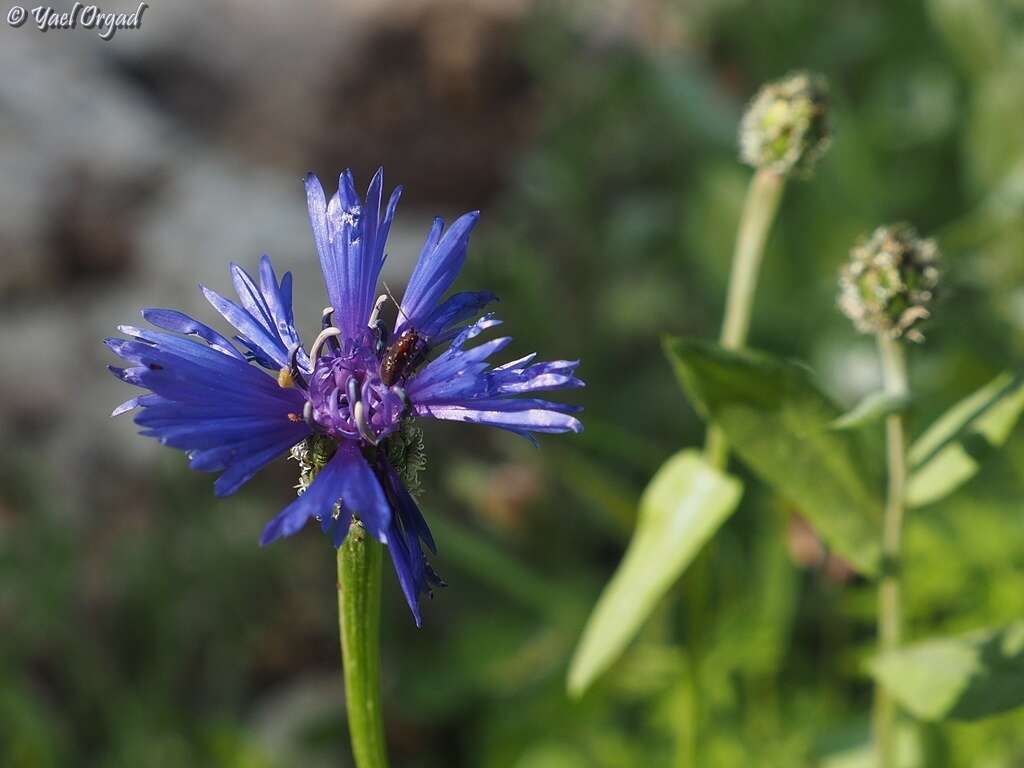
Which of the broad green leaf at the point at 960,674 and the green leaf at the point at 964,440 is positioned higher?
the green leaf at the point at 964,440

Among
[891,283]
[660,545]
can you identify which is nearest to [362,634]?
[660,545]

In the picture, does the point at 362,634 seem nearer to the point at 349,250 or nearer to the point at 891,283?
the point at 349,250

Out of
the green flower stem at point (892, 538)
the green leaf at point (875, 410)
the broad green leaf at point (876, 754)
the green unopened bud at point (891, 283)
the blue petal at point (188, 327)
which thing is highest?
the blue petal at point (188, 327)

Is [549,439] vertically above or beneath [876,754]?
above

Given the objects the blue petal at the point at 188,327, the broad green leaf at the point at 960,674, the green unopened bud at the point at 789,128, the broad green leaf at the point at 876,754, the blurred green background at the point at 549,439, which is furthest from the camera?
the blurred green background at the point at 549,439

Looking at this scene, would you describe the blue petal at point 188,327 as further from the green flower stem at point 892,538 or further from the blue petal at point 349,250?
the green flower stem at point 892,538

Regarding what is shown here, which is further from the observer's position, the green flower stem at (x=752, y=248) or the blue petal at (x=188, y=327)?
the green flower stem at (x=752, y=248)

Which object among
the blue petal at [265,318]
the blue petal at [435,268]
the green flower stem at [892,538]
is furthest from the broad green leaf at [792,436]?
the blue petal at [265,318]
